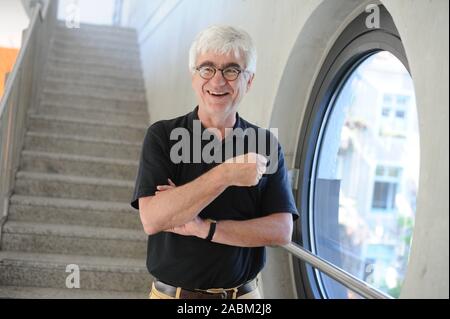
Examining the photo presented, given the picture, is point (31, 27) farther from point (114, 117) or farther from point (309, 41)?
point (309, 41)

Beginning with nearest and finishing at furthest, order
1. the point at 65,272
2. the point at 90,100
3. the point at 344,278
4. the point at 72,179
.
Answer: the point at 344,278 → the point at 65,272 → the point at 72,179 → the point at 90,100

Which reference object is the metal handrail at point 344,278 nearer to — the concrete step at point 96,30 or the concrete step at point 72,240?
the concrete step at point 72,240

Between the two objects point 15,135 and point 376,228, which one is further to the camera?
point 376,228

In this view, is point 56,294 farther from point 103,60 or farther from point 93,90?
point 103,60

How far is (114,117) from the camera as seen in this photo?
4.44 m

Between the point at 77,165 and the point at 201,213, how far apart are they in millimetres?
2592

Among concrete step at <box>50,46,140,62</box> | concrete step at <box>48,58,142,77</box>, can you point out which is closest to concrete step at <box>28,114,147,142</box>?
concrete step at <box>48,58,142,77</box>

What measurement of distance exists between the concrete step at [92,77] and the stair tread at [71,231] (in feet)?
Answer: 6.53

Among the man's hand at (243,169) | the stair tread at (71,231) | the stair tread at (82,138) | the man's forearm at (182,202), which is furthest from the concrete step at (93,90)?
the man's hand at (243,169)

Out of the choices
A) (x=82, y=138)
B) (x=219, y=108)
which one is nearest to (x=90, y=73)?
→ (x=82, y=138)

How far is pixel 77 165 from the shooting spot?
12.1 ft

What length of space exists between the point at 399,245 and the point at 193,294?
202 inches

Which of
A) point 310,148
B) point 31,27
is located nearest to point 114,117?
point 31,27

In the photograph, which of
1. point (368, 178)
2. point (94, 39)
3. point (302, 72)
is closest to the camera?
point (302, 72)
